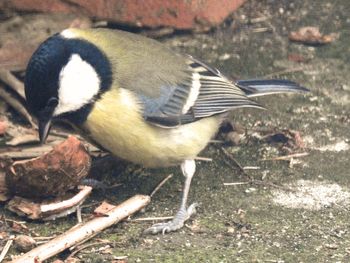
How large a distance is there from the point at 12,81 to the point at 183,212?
1330 millimetres

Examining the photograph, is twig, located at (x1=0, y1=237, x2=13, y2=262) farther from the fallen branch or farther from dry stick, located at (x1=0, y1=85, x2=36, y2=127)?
dry stick, located at (x1=0, y1=85, x2=36, y2=127)

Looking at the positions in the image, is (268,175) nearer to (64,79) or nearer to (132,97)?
(132,97)

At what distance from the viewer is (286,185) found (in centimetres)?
407

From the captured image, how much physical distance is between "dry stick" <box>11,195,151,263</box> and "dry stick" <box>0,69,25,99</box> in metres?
1.08

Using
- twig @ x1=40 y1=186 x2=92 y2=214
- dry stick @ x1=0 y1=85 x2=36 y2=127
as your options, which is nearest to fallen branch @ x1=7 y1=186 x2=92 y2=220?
twig @ x1=40 y1=186 x2=92 y2=214

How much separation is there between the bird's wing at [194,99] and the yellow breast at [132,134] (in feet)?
0.16

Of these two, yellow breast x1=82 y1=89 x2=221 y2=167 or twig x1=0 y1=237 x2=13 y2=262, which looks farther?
yellow breast x1=82 y1=89 x2=221 y2=167

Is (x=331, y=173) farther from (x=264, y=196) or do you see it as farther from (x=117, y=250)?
(x=117, y=250)

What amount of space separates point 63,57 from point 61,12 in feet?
3.71

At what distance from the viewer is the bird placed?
3.63 metres

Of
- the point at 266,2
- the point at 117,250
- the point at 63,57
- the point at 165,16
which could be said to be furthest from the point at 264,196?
the point at 266,2

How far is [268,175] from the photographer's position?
416cm

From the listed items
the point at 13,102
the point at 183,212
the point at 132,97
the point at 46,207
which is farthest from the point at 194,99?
the point at 13,102

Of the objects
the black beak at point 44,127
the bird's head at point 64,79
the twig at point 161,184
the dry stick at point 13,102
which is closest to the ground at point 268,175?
the twig at point 161,184
